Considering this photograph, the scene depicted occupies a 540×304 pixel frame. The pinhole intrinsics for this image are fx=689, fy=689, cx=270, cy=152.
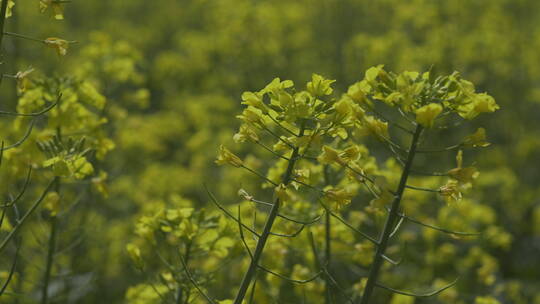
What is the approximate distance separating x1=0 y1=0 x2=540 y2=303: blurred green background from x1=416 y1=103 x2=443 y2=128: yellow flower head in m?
2.52

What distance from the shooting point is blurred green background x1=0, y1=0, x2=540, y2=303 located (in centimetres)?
590

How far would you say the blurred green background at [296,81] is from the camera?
5.90 metres

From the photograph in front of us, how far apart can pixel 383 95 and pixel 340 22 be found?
21.8ft

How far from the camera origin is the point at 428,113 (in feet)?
8.01

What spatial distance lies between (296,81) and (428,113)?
662 centimetres

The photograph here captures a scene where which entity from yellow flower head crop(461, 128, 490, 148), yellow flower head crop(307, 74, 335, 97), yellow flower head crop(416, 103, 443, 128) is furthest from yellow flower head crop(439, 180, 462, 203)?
yellow flower head crop(307, 74, 335, 97)

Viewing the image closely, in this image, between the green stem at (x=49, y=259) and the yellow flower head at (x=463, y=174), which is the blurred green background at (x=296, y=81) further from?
the yellow flower head at (x=463, y=174)

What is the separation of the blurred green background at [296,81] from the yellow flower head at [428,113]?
2.52 m

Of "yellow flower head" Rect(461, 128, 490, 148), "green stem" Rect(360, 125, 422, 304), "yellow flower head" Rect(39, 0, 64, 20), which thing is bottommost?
"green stem" Rect(360, 125, 422, 304)

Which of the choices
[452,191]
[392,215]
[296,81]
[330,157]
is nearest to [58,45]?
[330,157]

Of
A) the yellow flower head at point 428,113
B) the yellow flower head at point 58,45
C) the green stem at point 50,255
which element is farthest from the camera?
the green stem at point 50,255

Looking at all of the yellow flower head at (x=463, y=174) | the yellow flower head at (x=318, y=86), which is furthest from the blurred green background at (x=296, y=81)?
the yellow flower head at (x=318, y=86)

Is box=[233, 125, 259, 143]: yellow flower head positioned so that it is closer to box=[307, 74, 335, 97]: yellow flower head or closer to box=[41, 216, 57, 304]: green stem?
box=[307, 74, 335, 97]: yellow flower head

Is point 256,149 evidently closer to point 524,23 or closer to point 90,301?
point 90,301
